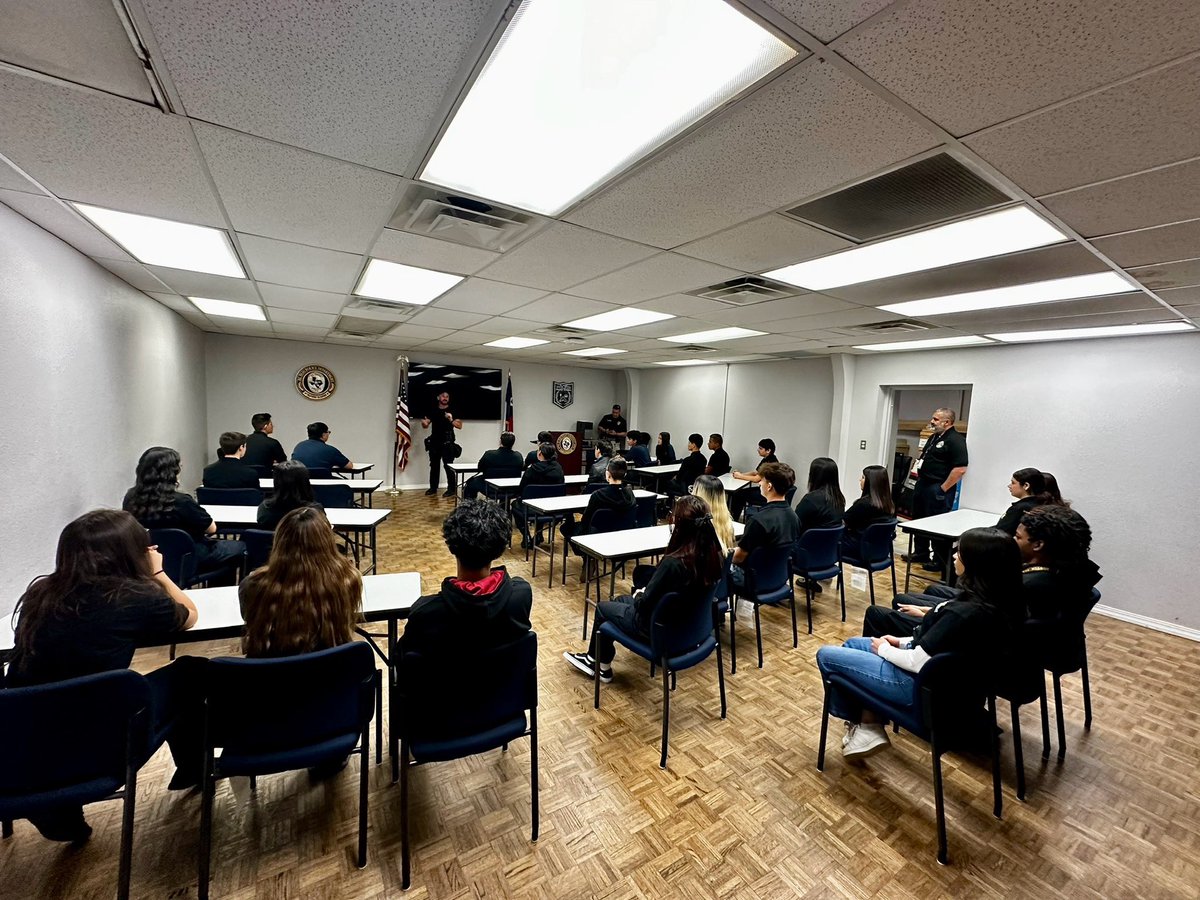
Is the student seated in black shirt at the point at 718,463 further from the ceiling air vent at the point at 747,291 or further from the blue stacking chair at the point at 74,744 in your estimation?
the blue stacking chair at the point at 74,744

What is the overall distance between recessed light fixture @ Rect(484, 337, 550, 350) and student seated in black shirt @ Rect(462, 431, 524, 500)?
4.44ft

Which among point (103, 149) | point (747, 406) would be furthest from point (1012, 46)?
point (747, 406)

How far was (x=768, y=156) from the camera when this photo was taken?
5.11ft

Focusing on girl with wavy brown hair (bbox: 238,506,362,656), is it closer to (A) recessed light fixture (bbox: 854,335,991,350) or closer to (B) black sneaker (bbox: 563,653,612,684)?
(B) black sneaker (bbox: 563,653,612,684)

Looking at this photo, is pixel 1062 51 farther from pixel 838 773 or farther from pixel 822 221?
pixel 838 773

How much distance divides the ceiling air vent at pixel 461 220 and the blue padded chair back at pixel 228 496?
3.13m

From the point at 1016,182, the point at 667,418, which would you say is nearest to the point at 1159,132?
the point at 1016,182

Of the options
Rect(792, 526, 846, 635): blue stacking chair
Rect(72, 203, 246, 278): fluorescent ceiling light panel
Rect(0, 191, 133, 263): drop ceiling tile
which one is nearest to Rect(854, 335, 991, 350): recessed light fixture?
Rect(792, 526, 846, 635): blue stacking chair

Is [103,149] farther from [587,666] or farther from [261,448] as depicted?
[261,448]

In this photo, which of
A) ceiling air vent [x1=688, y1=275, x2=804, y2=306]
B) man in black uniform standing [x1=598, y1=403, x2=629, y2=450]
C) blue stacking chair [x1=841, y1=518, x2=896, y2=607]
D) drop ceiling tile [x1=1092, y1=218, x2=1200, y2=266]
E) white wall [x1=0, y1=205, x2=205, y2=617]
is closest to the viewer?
drop ceiling tile [x1=1092, y1=218, x2=1200, y2=266]

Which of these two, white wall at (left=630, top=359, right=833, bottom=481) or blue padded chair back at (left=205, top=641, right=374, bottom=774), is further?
white wall at (left=630, top=359, right=833, bottom=481)

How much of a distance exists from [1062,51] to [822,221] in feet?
3.45

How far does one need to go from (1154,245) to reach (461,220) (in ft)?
10.4

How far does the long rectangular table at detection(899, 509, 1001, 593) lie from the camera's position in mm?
4004
